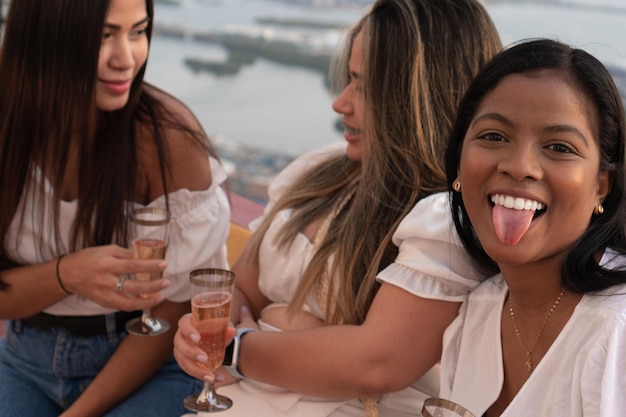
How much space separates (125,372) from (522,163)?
1410 millimetres

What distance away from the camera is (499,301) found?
6.06 feet

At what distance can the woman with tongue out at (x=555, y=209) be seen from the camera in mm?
1528

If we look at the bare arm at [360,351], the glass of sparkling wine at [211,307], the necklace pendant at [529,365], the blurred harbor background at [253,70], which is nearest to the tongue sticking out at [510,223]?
the necklace pendant at [529,365]

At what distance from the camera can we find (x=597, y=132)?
1564 mm

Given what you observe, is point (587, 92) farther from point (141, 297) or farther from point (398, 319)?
point (141, 297)

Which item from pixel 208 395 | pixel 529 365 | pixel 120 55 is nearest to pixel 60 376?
pixel 208 395

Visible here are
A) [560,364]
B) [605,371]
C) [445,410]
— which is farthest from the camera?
[560,364]

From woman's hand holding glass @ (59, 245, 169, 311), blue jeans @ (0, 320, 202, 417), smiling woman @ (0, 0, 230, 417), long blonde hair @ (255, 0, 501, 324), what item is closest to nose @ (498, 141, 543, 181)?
long blonde hair @ (255, 0, 501, 324)

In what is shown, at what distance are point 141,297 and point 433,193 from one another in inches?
33.5

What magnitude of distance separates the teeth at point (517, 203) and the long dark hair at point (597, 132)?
0.13 m

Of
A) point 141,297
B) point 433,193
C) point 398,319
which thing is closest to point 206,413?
point 141,297

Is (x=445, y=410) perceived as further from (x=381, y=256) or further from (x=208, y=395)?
(x=208, y=395)

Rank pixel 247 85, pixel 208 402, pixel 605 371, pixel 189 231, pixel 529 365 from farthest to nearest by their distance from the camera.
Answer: pixel 247 85, pixel 189 231, pixel 208 402, pixel 529 365, pixel 605 371

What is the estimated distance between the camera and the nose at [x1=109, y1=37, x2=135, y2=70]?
2.36 meters
